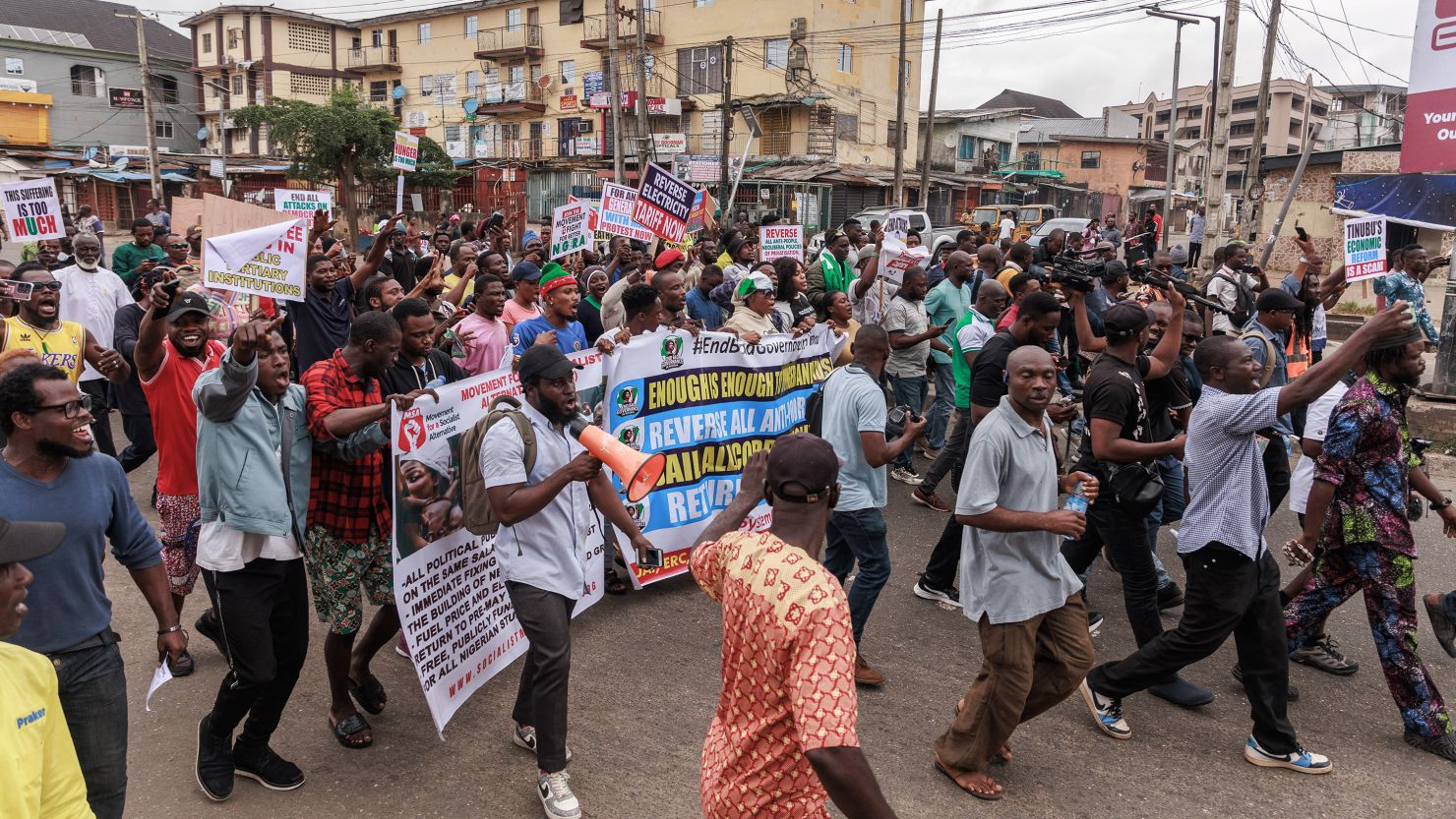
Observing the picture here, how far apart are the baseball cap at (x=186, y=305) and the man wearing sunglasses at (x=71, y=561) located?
1681mm

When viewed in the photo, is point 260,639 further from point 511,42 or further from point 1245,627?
point 511,42

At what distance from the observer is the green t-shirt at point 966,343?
24.5 feet

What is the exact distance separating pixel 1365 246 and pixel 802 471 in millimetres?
8789

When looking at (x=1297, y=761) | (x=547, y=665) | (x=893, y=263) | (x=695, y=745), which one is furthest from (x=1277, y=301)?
(x=547, y=665)

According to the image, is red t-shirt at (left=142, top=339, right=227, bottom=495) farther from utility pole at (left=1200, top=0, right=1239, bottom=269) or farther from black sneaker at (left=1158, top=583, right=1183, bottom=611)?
utility pole at (left=1200, top=0, right=1239, bottom=269)

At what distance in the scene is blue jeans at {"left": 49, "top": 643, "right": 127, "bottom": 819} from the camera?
9.61 ft

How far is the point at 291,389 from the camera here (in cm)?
408

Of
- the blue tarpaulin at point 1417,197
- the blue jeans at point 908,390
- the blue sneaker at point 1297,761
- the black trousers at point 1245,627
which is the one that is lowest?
the blue sneaker at point 1297,761

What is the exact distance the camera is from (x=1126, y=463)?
4.77 meters

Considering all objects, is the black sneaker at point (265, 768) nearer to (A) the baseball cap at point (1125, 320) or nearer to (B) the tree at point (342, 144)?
(A) the baseball cap at point (1125, 320)

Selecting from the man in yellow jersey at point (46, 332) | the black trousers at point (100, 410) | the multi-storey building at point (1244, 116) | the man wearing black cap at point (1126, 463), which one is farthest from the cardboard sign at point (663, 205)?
the multi-storey building at point (1244, 116)

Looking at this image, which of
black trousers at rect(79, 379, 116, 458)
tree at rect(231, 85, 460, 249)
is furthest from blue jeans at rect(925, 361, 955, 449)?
tree at rect(231, 85, 460, 249)

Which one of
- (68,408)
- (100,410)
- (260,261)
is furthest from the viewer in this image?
(100,410)

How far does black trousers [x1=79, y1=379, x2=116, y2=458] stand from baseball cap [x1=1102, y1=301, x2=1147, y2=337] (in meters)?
6.89
